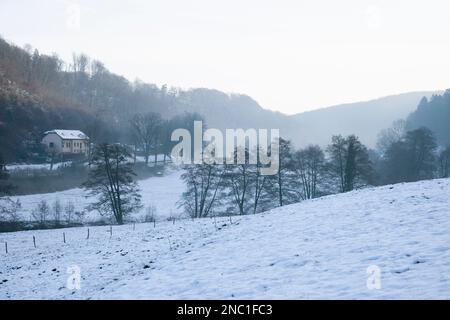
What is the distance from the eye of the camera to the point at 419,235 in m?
13.6

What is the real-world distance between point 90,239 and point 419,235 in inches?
951

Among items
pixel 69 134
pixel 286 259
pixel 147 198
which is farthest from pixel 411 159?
pixel 69 134

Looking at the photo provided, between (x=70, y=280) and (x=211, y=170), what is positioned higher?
(x=211, y=170)

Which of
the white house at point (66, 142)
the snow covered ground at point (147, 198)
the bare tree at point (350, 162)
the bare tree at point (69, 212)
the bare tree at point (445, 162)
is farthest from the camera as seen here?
the white house at point (66, 142)

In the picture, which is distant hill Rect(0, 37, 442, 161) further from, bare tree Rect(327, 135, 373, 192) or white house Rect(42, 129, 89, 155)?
bare tree Rect(327, 135, 373, 192)

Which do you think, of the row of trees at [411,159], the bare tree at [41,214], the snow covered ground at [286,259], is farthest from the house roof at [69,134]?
the row of trees at [411,159]

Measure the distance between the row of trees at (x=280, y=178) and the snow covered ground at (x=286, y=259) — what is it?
20.1 m

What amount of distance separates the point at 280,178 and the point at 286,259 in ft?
103

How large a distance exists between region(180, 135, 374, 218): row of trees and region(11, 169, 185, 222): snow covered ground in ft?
12.3

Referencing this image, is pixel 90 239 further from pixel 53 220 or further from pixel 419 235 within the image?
pixel 419 235

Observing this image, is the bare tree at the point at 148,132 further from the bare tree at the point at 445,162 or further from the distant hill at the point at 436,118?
the distant hill at the point at 436,118

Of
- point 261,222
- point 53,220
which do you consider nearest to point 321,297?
point 261,222

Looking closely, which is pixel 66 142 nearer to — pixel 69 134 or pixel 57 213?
pixel 69 134

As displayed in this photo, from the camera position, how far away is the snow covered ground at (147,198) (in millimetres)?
46594
